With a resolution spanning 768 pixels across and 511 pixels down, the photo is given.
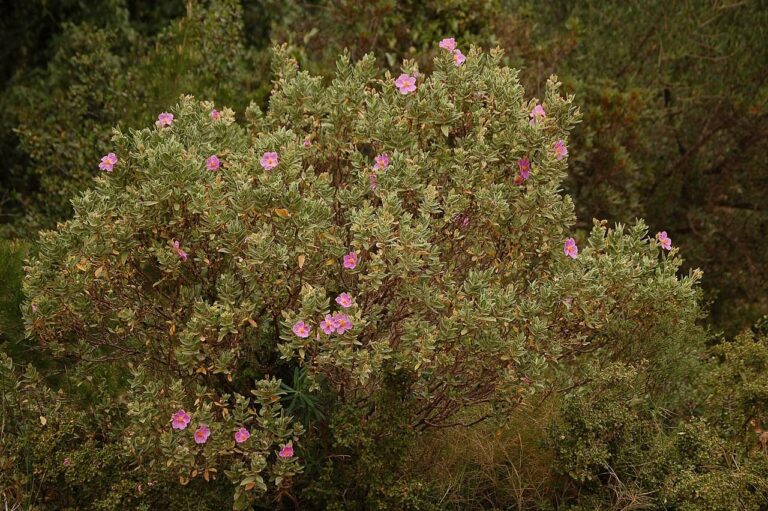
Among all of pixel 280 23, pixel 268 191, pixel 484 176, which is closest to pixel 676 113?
pixel 280 23

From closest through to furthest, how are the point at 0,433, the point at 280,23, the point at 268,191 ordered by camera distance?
the point at 268,191, the point at 0,433, the point at 280,23

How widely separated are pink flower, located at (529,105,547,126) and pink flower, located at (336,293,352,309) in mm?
1173

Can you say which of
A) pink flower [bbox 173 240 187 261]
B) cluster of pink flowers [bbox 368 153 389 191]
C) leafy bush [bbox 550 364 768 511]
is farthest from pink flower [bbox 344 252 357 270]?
leafy bush [bbox 550 364 768 511]

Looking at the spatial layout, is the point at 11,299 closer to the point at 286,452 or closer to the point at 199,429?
the point at 199,429

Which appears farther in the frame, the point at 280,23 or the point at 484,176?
the point at 280,23

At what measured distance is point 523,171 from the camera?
460cm

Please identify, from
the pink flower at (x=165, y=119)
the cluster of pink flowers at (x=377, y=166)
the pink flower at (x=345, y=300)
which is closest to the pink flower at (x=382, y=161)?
the cluster of pink flowers at (x=377, y=166)

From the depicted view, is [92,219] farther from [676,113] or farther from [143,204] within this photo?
[676,113]

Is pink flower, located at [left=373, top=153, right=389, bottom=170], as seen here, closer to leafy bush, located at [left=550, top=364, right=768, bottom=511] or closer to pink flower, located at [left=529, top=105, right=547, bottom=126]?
pink flower, located at [left=529, top=105, right=547, bottom=126]

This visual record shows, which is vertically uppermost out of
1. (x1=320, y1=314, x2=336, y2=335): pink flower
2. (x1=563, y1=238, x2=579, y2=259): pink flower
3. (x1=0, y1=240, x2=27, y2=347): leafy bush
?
(x1=563, y1=238, x2=579, y2=259): pink flower

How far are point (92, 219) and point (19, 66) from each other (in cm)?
547

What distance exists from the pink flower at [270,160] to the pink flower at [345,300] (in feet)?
2.05

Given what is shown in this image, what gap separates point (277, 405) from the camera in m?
4.22

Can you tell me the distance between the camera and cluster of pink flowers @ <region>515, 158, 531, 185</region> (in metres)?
4.59
